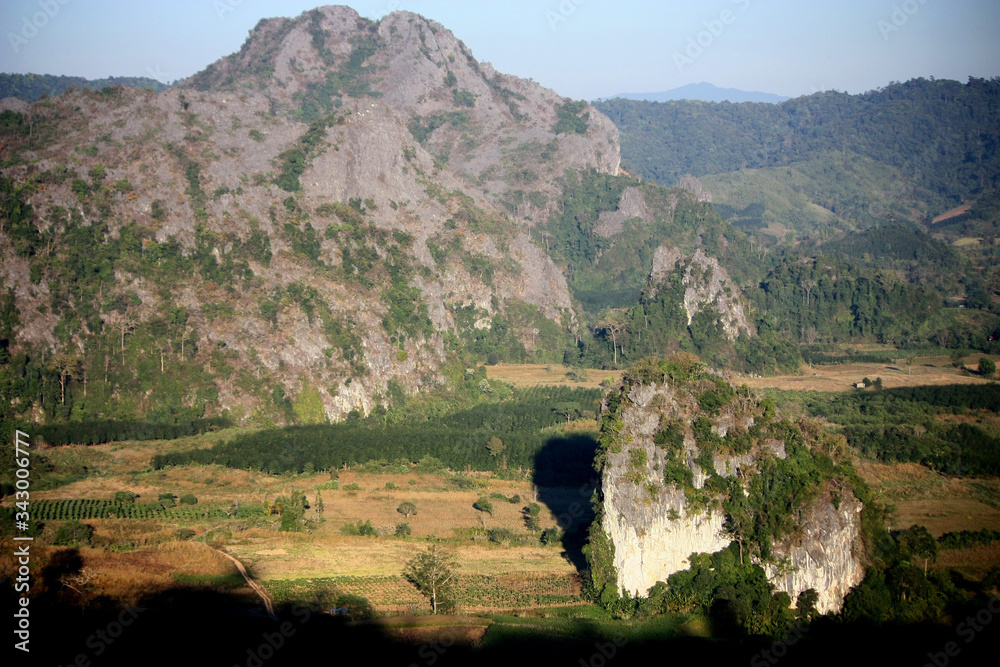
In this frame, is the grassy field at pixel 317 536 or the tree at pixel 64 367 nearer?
the grassy field at pixel 317 536

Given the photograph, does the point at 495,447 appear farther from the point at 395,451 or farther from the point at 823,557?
the point at 823,557

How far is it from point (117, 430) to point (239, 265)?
20091 mm

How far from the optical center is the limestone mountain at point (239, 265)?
255ft

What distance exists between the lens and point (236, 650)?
130ft

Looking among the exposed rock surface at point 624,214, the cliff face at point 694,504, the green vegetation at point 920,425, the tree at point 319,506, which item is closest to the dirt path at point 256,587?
the tree at point 319,506

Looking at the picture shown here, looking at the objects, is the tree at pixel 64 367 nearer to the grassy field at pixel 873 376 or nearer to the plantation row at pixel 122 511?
the plantation row at pixel 122 511

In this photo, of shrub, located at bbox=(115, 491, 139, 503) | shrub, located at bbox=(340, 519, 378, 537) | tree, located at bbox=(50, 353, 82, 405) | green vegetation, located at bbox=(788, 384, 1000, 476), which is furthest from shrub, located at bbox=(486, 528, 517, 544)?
tree, located at bbox=(50, 353, 82, 405)

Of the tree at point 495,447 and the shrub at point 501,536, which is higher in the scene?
the tree at point 495,447

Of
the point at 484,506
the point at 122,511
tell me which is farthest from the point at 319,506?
the point at 122,511

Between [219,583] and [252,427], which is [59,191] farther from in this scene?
[219,583]

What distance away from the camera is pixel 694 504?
46375 millimetres

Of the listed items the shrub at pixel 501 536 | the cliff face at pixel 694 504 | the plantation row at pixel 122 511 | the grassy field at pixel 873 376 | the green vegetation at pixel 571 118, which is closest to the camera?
the cliff face at pixel 694 504

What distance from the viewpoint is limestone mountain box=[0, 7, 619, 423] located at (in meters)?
77.8

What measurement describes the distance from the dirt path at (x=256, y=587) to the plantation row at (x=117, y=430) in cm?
2380
